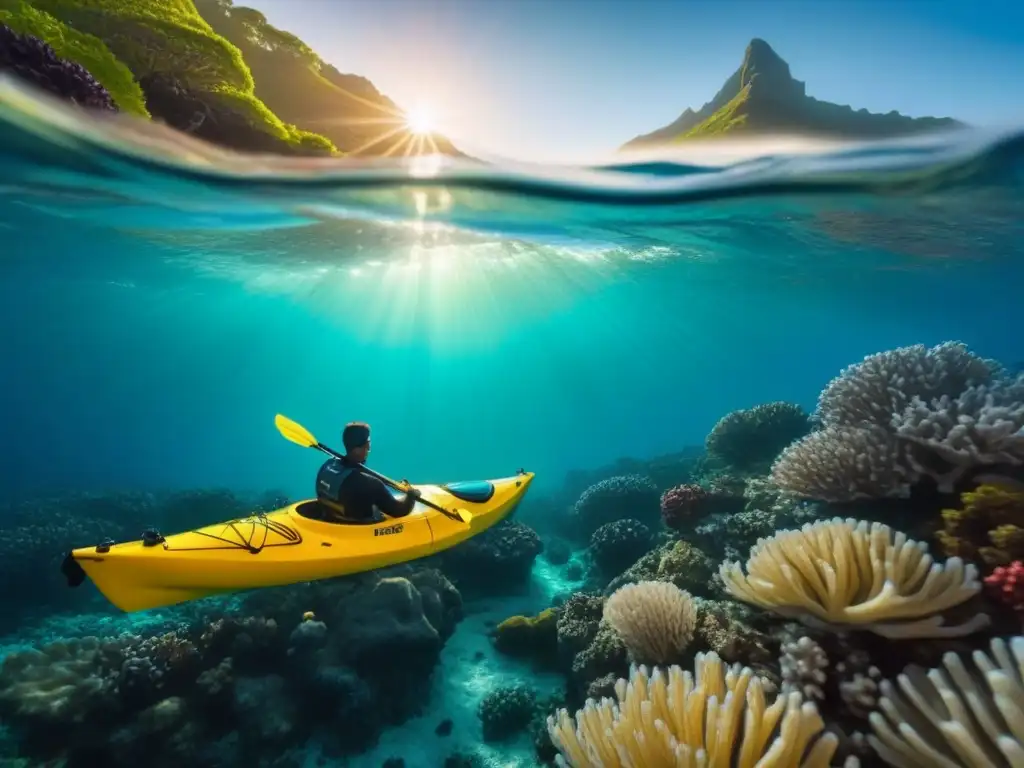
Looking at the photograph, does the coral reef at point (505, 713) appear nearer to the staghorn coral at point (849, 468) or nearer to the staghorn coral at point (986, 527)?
the staghorn coral at point (849, 468)

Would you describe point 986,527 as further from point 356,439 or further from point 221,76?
point 221,76

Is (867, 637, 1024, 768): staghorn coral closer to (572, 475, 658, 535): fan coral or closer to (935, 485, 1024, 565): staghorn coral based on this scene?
(935, 485, 1024, 565): staghorn coral

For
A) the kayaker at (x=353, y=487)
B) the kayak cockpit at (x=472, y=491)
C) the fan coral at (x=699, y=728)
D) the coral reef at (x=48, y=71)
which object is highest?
the coral reef at (x=48, y=71)

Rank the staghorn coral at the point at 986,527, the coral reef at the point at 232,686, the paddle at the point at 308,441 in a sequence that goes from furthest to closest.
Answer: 1. the paddle at the point at 308,441
2. the coral reef at the point at 232,686
3. the staghorn coral at the point at 986,527

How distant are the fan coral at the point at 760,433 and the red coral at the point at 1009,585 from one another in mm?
6042

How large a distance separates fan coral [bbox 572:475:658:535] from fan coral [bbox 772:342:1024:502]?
6.27 meters

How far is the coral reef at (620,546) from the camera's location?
29.0 feet

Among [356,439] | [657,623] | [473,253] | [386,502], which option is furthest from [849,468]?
[473,253]

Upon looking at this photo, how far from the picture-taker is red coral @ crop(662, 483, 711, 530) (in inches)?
287

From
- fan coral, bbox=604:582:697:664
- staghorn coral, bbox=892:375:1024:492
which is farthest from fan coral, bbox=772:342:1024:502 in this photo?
fan coral, bbox=604:582:697:664

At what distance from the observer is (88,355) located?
61375 millimetres

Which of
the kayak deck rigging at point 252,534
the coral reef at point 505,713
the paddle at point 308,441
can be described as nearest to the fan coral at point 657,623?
the coral reef at point 505,713

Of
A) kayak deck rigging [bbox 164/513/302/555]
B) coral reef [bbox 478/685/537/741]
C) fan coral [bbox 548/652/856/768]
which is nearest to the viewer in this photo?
fan coral [bbox 548/652/856/768]

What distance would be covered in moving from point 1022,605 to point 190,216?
18.5 m
